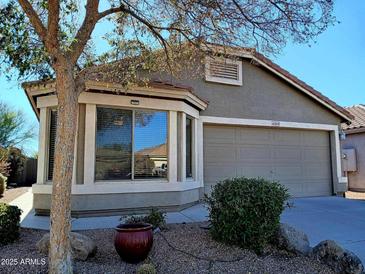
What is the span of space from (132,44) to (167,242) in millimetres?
4535

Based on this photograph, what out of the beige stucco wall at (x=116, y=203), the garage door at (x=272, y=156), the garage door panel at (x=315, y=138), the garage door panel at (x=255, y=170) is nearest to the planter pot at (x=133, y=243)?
the beige stucco wall at (x=116, y=203)

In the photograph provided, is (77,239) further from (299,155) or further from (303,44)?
(299,155)

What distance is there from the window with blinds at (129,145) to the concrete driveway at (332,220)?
4092 mm

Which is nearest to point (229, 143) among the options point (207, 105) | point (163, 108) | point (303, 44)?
point (207, 105)

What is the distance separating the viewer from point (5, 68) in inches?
245

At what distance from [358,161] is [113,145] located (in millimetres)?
14787

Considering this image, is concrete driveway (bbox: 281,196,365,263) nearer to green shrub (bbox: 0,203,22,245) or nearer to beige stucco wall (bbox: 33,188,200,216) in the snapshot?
beige stucco wall (bbox: 33,188,200,216)

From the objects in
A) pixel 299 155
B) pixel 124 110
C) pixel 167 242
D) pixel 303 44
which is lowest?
pixel 167 242

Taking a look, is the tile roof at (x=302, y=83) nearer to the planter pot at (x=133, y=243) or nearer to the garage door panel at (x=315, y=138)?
the garage door panel at (x=315, y=138)

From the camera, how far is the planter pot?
5.00 meters

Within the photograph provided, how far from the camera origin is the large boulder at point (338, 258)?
5.06 m

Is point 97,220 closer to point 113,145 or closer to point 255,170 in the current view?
point 113,145

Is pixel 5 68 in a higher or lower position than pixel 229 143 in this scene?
higher

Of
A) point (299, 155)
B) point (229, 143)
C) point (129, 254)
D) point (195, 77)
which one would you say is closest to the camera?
point (129, 254)
